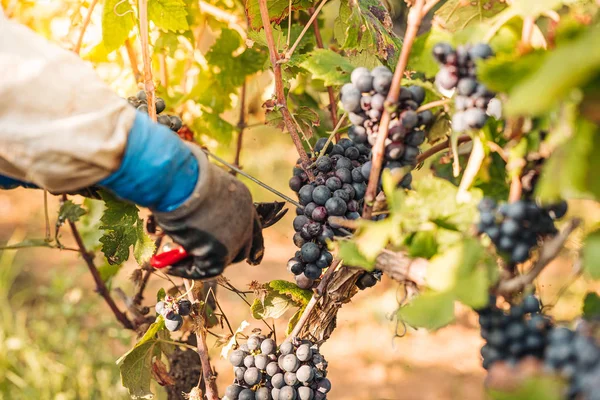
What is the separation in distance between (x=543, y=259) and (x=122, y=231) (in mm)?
1116

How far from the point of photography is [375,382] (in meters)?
3.75

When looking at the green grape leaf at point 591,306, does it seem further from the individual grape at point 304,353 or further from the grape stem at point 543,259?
the individual grape at point 304,353

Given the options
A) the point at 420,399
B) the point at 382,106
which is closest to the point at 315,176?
the point at 382,106

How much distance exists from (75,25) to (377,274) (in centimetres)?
140

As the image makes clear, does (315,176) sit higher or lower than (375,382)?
higher

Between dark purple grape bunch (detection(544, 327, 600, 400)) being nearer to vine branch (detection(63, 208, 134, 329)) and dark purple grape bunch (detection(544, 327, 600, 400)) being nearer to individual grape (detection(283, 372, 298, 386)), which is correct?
individual grape (detection(283, 372, 298, 386))

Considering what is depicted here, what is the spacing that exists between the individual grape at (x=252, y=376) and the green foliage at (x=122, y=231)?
1.43ft

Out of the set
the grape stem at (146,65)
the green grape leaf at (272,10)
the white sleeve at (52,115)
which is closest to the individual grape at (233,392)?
the white sleeve at (52,115)

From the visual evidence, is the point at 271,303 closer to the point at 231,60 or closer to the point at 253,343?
the point at 253,343

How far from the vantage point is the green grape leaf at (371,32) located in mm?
1613

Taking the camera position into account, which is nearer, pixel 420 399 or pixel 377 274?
pixel 377 274

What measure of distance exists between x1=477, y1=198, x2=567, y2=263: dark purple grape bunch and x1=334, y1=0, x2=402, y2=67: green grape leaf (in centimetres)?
75

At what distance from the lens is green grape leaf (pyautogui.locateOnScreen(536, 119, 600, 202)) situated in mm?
777

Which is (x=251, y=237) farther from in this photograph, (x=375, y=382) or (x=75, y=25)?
(x=375, y=382)
